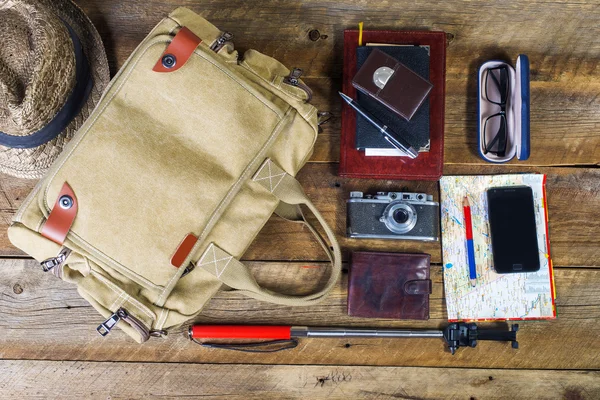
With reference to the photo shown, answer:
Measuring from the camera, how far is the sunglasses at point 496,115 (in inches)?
54.8

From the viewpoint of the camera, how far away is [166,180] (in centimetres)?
119

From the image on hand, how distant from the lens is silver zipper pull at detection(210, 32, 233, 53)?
1.21 m

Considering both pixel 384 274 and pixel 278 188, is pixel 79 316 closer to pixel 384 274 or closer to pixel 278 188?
pixel 278 188

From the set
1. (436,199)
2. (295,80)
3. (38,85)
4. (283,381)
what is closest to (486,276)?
(436,199)

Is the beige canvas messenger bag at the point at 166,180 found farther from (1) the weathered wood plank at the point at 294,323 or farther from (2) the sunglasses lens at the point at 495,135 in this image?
(2) the sunglasses lens at the point at 495,135

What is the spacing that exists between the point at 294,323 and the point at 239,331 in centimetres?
16

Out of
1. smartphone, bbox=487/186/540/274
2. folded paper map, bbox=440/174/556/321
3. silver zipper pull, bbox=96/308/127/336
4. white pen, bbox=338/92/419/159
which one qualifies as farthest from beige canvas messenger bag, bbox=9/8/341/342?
smartphone, bbox=487/186/540/274

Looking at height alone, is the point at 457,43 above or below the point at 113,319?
above

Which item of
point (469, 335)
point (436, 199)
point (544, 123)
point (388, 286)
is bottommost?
point (469, 335)

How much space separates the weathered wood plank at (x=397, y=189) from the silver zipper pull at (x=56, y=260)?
0.37 meters

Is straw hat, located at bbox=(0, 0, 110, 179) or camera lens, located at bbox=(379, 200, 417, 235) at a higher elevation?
straw hat, located at bbox=(0, 0, 110, 179)

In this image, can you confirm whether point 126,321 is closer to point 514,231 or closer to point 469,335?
point 469,335

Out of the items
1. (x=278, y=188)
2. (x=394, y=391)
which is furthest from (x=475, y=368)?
(x=278, y=188)

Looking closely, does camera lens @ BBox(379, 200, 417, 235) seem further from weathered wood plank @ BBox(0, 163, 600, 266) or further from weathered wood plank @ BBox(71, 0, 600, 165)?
weathered wood plank @ BBox(71, 0, 600, 165)
